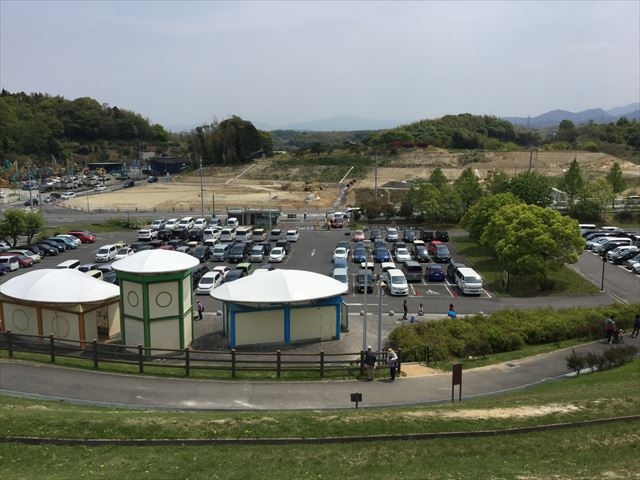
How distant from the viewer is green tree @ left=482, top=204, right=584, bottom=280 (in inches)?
1435

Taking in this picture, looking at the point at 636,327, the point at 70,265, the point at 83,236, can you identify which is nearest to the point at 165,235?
the point at 83,236

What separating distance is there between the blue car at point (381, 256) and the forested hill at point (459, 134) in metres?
91.4

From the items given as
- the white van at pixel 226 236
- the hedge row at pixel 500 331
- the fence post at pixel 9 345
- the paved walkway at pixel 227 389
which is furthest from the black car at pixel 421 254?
the fence post at pixel 9 345

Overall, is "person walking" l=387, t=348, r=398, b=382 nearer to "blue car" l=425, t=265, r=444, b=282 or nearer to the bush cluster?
the bush cluster

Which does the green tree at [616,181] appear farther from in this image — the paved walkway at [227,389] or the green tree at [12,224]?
the green tree at [12,224]

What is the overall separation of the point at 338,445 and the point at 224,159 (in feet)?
408

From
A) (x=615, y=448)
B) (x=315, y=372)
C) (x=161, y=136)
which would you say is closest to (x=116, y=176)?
(x=161, y=136)

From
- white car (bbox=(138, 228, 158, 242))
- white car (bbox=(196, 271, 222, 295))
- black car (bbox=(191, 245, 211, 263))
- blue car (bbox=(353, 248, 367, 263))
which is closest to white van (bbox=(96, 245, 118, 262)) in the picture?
black car (bbox=(191, 245, 211, 263))

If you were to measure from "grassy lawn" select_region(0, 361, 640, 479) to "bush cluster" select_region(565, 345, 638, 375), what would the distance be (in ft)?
17.4

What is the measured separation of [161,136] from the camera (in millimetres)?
184000

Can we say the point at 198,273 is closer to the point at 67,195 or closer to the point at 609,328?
the point at 609,328

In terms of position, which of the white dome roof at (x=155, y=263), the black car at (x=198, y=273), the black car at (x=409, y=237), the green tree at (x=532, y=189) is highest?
the green tree at (x=532, y=189)

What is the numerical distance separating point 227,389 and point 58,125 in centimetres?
15969

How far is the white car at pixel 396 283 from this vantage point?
117 feet
